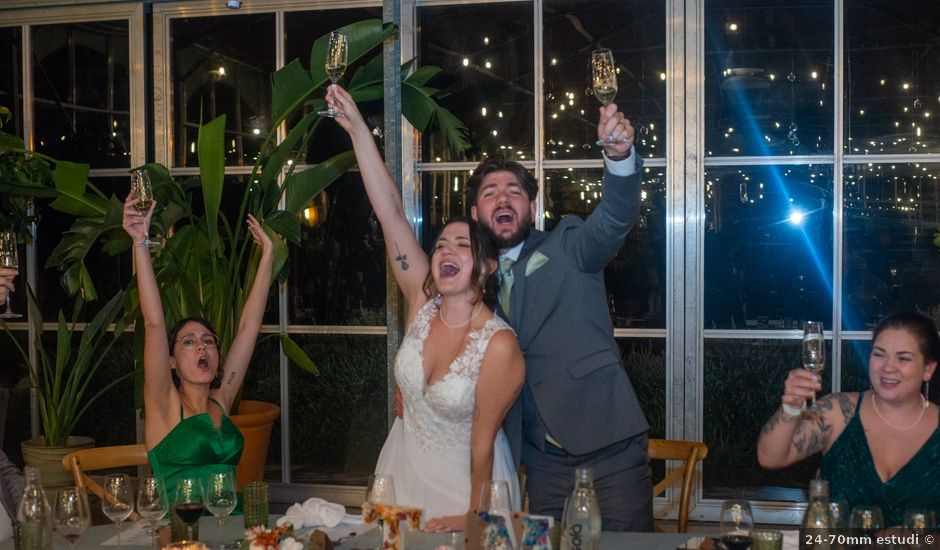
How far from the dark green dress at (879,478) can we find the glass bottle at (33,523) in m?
2.00

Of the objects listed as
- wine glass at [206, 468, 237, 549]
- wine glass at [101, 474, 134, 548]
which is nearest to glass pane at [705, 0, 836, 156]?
wine glass at [206, 468, 237, 549]

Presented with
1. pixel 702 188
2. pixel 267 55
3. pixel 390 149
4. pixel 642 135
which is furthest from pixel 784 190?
pixel 267 55

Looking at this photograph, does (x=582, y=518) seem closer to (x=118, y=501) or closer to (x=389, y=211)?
(x=118, y=501)

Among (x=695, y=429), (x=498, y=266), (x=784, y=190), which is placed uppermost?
(x=784, y=190)

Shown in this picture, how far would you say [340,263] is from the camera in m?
5.42

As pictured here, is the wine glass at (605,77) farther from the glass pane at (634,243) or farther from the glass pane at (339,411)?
the glass pane at (339,411)

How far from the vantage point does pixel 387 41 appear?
408cm

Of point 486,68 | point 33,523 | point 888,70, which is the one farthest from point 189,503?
point 888,70

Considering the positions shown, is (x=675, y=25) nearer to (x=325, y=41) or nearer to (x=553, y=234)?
(x=325, y=41)

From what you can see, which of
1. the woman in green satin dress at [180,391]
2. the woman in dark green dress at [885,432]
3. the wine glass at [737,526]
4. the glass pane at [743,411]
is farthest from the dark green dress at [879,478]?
the glass pane at [743,411]

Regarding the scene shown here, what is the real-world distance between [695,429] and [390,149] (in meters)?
2.08

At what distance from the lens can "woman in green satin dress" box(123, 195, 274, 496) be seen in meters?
3.25

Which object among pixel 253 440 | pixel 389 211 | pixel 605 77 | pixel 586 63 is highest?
pixel 586 63

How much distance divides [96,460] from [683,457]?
1.83 meters
